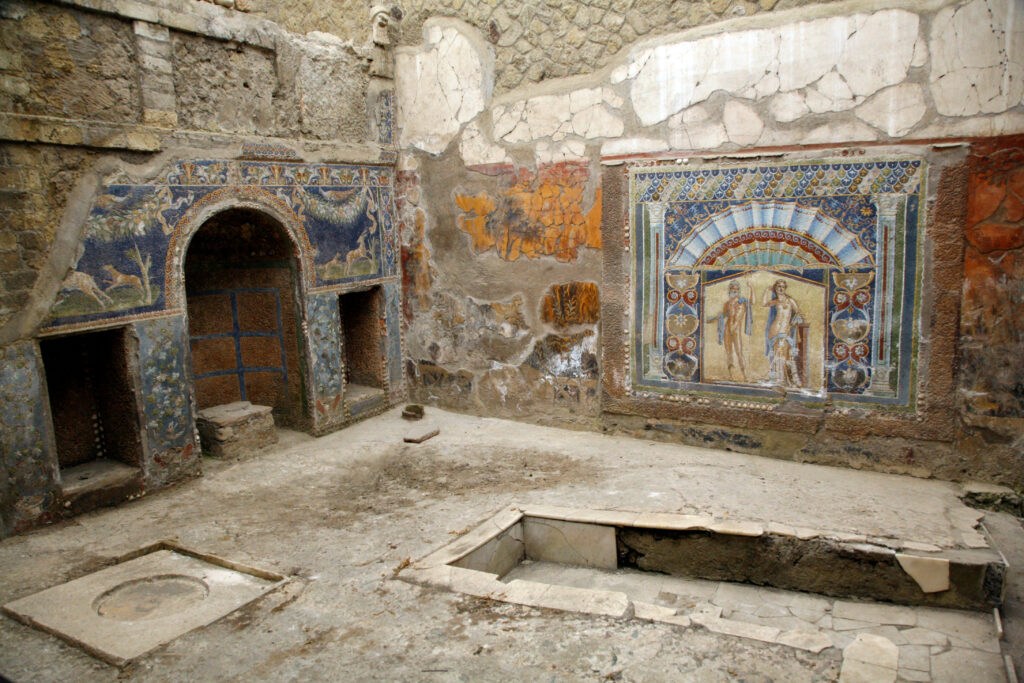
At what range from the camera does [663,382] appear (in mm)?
4945

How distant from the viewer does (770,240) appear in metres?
4.45

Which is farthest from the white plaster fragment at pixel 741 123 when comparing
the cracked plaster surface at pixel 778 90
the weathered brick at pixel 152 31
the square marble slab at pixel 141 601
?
the square marble slab at pixel 141 601

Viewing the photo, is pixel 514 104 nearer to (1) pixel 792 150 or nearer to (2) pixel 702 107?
(2) pixel 702 107

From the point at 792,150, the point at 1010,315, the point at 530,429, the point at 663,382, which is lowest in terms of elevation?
the point at 530,429

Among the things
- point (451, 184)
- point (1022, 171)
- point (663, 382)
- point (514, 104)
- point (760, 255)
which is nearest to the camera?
point (1022, 171)

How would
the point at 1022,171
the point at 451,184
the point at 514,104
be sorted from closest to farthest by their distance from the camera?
the point at 1022,171
the point at 514,104
the point at 451,184

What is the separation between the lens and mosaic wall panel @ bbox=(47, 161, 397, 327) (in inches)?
158

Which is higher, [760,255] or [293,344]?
[760,255]

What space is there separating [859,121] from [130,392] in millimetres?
4581

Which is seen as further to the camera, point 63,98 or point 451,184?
A: point 451,184

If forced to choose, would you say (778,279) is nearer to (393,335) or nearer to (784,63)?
(784,63)

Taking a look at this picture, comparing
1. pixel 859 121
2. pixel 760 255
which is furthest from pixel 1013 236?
pixel 760 255

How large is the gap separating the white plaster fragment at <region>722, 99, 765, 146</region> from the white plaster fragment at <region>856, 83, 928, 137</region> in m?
0.57

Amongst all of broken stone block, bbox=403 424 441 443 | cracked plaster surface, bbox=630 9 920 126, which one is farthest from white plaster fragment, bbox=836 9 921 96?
broken stone block, bbox=403 424 441 443
